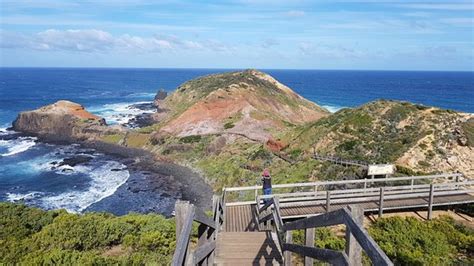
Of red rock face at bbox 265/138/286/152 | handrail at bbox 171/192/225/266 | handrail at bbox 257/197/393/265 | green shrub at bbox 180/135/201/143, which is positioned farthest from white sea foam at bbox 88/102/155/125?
handrail at bbox 257/197/393/265

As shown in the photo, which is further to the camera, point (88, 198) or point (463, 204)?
point (88, 198)

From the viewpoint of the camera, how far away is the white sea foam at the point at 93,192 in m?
31.3

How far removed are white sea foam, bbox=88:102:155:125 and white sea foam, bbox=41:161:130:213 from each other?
95.3 feet

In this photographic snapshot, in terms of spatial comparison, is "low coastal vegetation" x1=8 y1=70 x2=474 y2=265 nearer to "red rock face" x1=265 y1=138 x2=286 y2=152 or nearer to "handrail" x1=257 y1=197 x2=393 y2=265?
"red rock face" x1=265 y1=138 x2=286 y2=152

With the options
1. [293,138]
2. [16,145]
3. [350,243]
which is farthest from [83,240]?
[16,145]

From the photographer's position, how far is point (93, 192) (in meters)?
34.6

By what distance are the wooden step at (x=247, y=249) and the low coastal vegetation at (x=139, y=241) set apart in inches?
52.1

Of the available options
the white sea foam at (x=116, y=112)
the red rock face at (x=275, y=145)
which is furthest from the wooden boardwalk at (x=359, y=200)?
the white sea foam at (x=116, y=112)

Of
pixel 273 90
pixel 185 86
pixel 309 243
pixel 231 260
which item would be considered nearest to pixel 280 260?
pixel 231 260

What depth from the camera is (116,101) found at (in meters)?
106

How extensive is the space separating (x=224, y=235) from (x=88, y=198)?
1029 inches

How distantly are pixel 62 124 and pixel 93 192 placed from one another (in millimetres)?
29037

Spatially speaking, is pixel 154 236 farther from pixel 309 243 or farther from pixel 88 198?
pixel 88 198

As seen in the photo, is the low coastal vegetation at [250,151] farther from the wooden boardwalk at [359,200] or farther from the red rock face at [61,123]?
the wooden boardwalk at [359,200]
